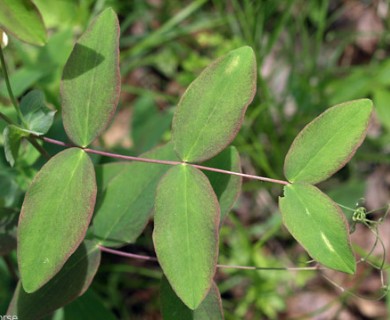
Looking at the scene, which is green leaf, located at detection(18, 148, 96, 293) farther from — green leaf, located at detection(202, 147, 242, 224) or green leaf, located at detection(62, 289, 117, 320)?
green leaf, located at detection(62, 289, 117, 320)

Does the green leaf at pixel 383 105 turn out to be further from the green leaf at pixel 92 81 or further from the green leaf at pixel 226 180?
the green leaf at pixel 92 81

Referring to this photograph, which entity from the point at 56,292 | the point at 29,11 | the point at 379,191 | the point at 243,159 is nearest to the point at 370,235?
the point at 379,191

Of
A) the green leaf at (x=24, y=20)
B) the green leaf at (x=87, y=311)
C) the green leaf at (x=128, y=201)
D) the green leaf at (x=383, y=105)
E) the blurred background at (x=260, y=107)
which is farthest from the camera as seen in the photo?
the green leaf at (x=383, y=105)

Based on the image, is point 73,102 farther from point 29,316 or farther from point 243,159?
point 243,159

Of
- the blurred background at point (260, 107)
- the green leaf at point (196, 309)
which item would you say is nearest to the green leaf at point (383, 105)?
the blurred background at point (260, 107)

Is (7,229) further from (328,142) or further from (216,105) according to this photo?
(328,142)

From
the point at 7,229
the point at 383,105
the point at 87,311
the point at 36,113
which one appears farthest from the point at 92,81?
the point at 383,105
